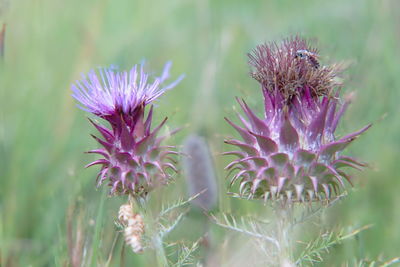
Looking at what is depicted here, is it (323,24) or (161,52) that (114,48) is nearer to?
(161,52)

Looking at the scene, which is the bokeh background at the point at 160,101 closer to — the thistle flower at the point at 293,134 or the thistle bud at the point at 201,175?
the thistle bud at the point at 201,175

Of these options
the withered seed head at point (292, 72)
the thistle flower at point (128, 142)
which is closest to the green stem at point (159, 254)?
the thistle flower at point (128, 142)

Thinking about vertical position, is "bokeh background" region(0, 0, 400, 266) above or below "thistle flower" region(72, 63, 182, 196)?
above

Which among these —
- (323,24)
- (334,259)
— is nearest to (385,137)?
(334,259)

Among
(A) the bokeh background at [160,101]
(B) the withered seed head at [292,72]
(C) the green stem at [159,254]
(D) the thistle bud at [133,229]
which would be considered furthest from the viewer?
(A) the bokeh background at [160,101]

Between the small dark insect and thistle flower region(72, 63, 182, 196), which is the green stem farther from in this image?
the small dark insect

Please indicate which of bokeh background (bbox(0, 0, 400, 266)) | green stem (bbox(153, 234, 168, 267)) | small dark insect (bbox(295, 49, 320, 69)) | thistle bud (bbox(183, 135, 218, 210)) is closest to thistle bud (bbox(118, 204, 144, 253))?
green stem (bbox(153, 234, 168, 267))
